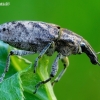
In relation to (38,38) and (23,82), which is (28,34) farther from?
(23,82)

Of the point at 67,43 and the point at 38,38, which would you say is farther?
the point at 67,43

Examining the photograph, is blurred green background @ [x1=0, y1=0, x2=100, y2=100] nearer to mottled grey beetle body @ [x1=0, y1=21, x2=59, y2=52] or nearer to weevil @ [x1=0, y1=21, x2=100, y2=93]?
weevil @ [x1=0, y1=21, x2=100, y2=93]

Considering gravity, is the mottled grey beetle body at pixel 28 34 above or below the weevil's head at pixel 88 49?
above

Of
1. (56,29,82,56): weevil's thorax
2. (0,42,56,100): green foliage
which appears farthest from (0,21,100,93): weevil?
(0,42,56,100): green foliage

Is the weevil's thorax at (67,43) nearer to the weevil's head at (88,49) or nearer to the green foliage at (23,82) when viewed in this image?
the weevil's head at (88,49)

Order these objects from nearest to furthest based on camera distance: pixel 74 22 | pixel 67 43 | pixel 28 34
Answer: pixel 28 34
pixel 67 43
pixel 74 22

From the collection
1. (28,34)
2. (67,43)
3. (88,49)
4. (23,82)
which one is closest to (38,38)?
(28,34)

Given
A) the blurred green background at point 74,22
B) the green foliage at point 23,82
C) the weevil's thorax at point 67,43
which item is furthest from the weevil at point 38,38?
the blurred green background at point 74,22

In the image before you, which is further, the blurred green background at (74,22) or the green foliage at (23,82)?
the blurred green background at (74,22)
